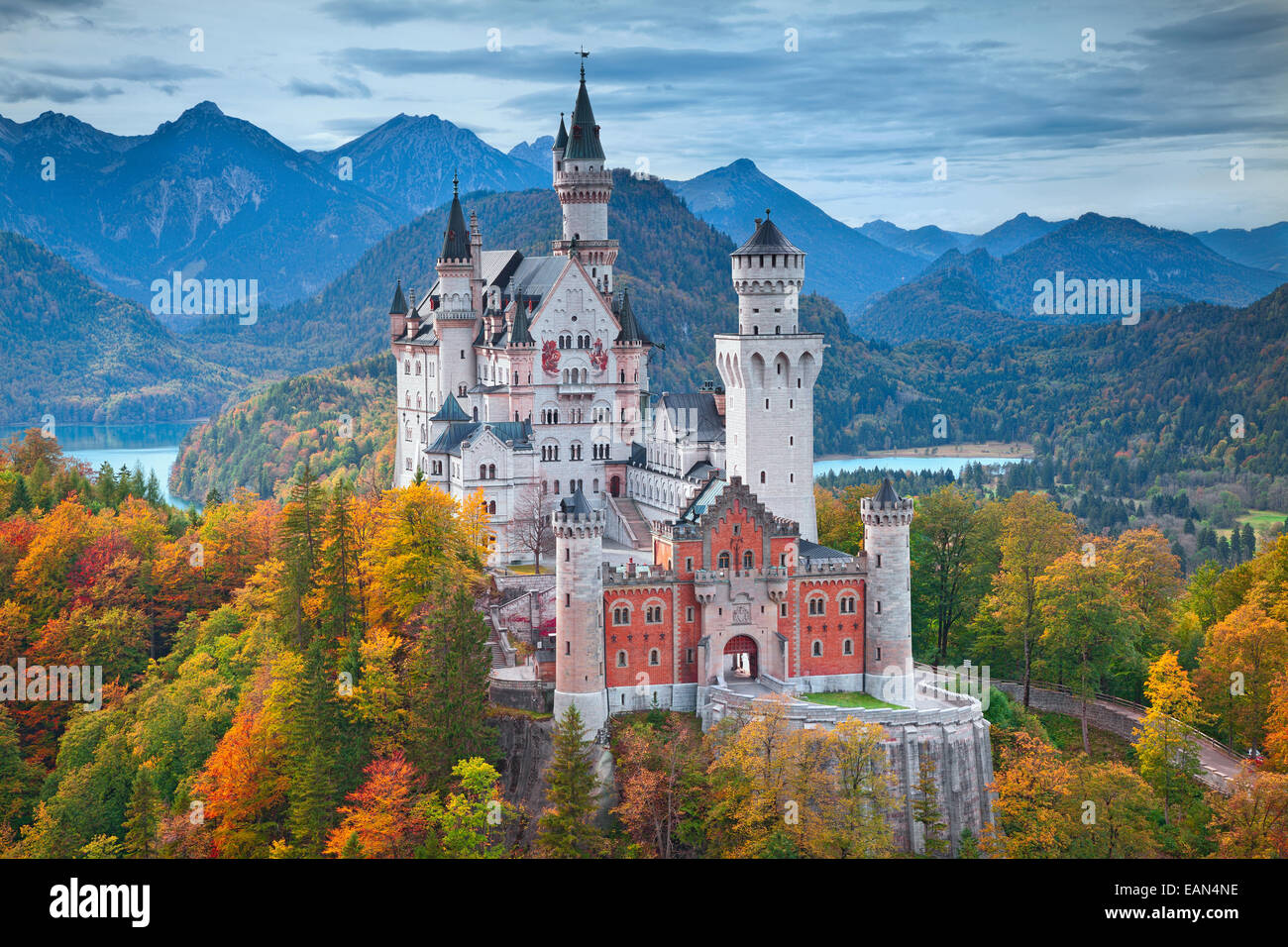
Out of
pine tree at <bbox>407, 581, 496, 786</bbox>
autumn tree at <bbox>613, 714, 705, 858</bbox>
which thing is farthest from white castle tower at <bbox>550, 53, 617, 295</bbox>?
autumn tree at <bbox>613, 714, 705, 858</bbox>

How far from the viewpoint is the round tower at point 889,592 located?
56562 mm

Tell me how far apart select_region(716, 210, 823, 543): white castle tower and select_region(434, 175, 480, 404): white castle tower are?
2823 cm

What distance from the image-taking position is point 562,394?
82.7 metres

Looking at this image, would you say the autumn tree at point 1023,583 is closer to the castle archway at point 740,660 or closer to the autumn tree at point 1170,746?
the autumn tree at point 1170,746

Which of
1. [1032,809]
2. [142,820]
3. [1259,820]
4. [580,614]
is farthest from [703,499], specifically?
[142,820]

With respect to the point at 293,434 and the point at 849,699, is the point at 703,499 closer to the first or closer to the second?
the point at 849,699

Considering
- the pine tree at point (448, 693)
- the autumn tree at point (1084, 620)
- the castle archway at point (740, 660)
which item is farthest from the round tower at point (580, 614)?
the autumn tree at point (1084, 620)

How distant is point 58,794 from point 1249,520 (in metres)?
141

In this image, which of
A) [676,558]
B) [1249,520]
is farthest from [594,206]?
[1249,520]

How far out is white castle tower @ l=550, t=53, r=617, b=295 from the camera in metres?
90.6

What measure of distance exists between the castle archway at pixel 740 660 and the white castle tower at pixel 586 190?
128 feet

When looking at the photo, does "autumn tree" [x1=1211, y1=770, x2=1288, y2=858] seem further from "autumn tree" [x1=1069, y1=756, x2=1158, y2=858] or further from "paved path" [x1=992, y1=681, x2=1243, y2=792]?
"paved path" [x1=992, y1=681, x2=1243, y2=792]

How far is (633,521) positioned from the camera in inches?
3147

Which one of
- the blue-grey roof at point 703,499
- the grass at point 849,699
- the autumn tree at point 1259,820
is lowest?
the autumn tree at point 1259,820
